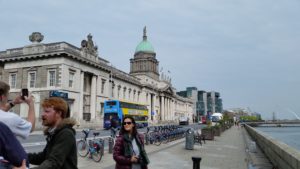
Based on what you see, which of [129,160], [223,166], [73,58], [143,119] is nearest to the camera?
[129,160]

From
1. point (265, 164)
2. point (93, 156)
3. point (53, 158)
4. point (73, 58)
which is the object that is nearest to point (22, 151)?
point (53, 158)

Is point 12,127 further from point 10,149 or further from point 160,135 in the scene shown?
point 160,135

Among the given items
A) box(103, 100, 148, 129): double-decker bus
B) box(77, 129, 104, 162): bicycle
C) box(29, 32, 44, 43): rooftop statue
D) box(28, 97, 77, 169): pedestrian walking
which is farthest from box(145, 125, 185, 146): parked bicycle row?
box(29, 32, 44, 43): rooftop statue

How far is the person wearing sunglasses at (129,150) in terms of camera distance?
4754 millimetres

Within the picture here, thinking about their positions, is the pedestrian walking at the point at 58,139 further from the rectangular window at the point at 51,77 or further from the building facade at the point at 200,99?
the building facade at the point at 200,99

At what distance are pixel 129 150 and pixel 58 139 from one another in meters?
2.02

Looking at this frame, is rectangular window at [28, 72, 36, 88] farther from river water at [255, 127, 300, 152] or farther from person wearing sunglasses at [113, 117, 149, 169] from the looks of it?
person wearing sunglasses at [113, 117, 149, 169]

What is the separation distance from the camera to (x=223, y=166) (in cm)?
1088

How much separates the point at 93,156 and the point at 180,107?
96.2 m

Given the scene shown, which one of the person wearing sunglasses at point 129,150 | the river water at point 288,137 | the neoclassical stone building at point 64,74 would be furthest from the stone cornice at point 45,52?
the person wearing sunglasses at point 129,150

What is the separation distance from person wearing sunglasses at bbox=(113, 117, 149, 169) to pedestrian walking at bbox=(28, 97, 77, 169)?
1708 millimetres

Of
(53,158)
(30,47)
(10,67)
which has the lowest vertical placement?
(53,158)

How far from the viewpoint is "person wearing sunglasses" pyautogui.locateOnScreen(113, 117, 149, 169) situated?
187 inches

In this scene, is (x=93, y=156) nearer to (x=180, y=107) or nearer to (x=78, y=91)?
(x=78, y=91)
